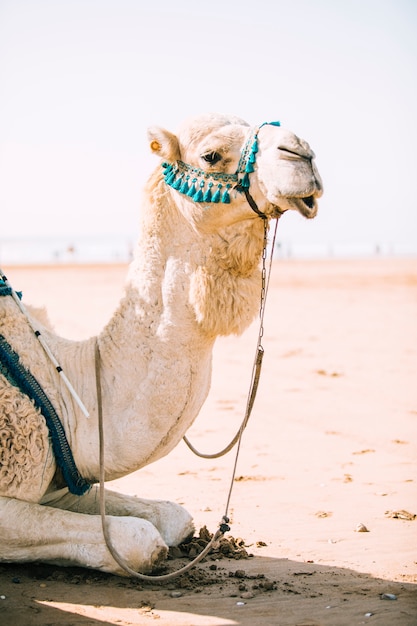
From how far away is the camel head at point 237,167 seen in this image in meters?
3.83

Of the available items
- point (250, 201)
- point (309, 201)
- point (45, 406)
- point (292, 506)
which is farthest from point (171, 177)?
point (292, 506)

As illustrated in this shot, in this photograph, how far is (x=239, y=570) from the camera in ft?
14.5

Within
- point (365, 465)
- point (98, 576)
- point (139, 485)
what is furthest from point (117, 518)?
point (365, 465)

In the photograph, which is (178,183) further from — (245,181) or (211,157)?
(245,181)

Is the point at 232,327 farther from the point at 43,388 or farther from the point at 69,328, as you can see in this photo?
the point at 69,328

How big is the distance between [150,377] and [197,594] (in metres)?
1.11

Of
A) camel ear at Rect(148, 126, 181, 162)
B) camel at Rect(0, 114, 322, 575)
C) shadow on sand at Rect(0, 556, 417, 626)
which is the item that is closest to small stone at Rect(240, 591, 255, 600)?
shadow on sand at Rect(0, 556, 417, 626)

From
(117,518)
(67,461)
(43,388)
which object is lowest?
(117,518)

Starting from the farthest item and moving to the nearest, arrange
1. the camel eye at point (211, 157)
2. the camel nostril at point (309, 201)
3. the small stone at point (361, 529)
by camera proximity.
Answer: the small stone at point (361, 529) → the camel eye at point (211, 157) → the camel nostril at point (309, 201)

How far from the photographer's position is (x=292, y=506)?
5762 mm

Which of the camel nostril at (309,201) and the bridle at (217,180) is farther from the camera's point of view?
the bridle at (217,180)

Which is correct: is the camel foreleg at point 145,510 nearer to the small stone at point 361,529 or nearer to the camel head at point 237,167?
the small stone at point 361,529

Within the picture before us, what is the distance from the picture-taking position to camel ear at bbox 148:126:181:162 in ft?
13.7

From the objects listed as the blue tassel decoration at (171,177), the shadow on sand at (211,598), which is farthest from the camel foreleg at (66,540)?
the blue tassel decoration at (171,177)
